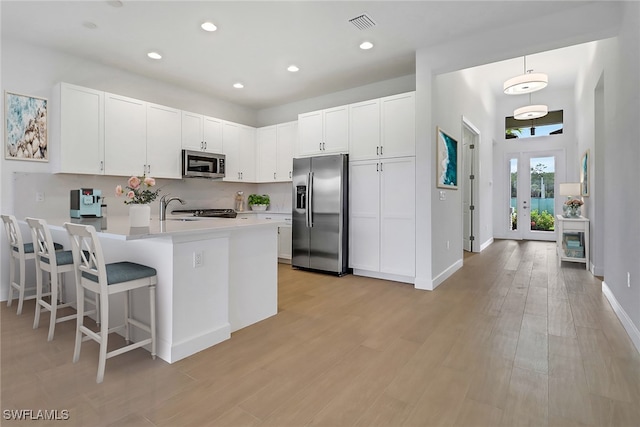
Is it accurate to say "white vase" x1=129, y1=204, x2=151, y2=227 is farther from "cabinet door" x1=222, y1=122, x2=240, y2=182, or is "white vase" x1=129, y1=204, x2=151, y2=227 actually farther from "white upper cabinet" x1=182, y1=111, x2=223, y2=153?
"cabinet door" x1=222, y1=122, x2=240, y2=182

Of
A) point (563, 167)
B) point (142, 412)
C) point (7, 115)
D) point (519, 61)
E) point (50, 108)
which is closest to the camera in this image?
point (142, 412)

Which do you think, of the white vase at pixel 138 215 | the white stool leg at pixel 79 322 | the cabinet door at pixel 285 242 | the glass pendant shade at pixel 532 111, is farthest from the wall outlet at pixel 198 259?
the glass pendant shade at pixel 532 111

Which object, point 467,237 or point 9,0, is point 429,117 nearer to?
point 467,237

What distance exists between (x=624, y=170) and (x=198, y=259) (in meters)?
3.57

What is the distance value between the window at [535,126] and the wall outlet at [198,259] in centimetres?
911

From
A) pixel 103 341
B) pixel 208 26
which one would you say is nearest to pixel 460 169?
pixel 208 26

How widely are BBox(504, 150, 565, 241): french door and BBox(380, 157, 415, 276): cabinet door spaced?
6.08 m

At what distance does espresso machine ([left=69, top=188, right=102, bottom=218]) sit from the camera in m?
3.24

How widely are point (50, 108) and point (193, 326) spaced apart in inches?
132

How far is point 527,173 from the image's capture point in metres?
8.62

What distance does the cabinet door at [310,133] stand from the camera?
495 cm

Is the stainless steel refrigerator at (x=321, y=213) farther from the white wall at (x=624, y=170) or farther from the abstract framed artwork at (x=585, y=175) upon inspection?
the abstract framed artwork at (x=585, y=175)

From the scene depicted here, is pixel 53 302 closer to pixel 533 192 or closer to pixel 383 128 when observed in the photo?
pixel 383 128

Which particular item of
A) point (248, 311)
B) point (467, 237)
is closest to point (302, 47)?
point (248, 311)
